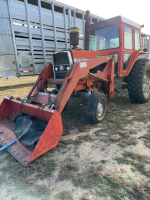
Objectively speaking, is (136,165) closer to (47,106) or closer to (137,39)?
(47,106)

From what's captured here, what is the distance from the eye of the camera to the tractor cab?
4598 mm

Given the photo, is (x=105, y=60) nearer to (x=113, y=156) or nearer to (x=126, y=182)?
(x=113, y=156)

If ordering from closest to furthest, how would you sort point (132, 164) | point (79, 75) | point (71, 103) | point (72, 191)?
point (72, 191), point (132, 164), point (79, 75), point (71, 103)

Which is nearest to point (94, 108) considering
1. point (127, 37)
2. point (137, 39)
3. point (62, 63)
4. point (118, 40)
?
point (62, 63)

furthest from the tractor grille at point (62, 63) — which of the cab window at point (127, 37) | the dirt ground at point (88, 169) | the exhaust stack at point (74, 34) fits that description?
the cab window at point (127, 37)

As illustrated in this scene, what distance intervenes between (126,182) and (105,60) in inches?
123

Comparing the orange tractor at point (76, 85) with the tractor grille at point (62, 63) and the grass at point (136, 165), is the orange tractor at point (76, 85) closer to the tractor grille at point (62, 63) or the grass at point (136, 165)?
the tractor grille at point (62, 63)

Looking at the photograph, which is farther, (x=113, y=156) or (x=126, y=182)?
(x=113, y=156)

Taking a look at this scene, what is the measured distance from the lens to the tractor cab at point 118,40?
4.60 m

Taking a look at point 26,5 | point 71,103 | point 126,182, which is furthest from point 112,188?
point 26,5

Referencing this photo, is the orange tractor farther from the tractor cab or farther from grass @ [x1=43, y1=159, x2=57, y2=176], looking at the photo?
grass @ [x1=43, y1=159, x2=57, y2=176]

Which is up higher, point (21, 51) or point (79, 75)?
point (21, 51)

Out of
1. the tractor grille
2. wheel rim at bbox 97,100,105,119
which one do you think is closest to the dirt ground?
wheel rim at bbox 97,100,105,119

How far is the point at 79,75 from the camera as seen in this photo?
136 inches
